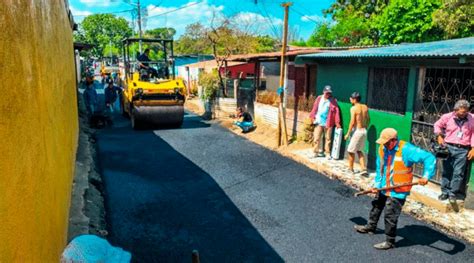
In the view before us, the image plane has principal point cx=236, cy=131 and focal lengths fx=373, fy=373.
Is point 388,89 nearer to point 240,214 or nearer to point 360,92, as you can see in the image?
point 360,92

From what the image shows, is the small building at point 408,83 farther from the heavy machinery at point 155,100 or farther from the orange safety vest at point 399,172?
the heavy machinery at point 155,100

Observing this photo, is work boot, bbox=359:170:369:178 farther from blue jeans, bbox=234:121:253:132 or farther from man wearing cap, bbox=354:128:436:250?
blue jeans, bbox=234:121:253:132

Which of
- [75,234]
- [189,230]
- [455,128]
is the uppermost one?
[455,128]

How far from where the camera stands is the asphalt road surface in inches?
187

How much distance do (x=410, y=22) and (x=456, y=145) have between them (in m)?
12.1

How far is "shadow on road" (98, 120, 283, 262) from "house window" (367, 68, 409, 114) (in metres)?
3.90

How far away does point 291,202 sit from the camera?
21.0 feet

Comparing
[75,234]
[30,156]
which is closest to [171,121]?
[75,234]

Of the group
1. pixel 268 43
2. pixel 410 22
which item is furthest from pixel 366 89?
pixel 268 43

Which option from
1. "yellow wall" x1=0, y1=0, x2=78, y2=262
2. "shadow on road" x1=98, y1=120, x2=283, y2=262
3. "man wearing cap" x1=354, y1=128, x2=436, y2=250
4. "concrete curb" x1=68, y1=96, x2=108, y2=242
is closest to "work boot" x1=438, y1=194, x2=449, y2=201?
"man wearing cap" x1=354, y1=128, x2=436, y2=250

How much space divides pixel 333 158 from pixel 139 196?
4.64 m

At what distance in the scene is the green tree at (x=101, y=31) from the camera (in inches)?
2397

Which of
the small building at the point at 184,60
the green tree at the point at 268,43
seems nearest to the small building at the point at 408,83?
the green tree at the point at 268,43

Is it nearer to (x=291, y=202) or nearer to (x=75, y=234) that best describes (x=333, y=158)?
(x=291, y=202)
